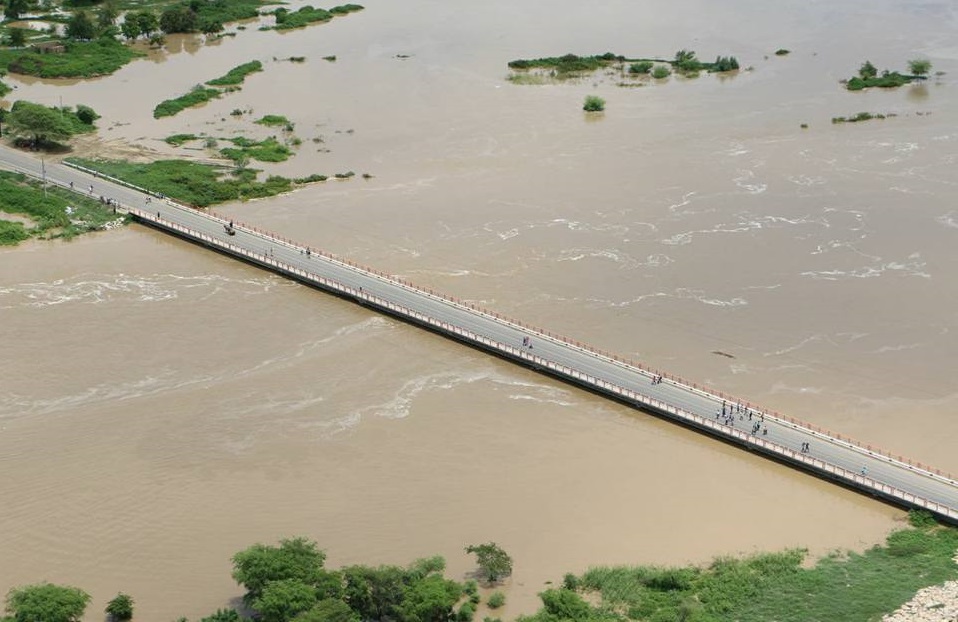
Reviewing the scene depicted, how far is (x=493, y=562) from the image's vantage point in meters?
33.2

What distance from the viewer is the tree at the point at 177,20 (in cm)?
9394

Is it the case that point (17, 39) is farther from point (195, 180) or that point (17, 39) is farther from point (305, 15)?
point (195, 180)

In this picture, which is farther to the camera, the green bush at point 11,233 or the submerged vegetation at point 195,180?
the submerged vegetation at point 195,180

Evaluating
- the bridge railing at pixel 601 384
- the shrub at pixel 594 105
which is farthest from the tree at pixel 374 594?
the shrub at pixel 594 105

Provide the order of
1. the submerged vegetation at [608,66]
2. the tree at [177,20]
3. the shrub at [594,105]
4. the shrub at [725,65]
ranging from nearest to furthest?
1. the shrub at [594,105]
2. the submerged vegetation at [608,66]
3. the shrub at [725,65]
4. the tree at [177,20]

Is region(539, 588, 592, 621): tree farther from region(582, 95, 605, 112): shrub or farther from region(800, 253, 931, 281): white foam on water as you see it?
region(582, 95, 605, 112): shrub

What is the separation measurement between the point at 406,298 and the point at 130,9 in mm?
62802

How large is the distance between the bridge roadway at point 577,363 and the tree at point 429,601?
13851 mm

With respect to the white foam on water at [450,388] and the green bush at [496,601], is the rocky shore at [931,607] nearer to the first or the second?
the green bush at [496,601]

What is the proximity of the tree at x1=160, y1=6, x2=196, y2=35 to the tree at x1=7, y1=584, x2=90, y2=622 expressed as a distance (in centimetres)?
7025

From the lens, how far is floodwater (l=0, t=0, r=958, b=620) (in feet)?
120

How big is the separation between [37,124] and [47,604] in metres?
42.8

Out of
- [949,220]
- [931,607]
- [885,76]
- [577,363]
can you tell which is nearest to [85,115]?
[577,363]

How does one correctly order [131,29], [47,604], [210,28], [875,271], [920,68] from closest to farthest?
1. [47,604]
2. [875,271]
3. [920,68]
4. [131,29]
5. [210,28]
